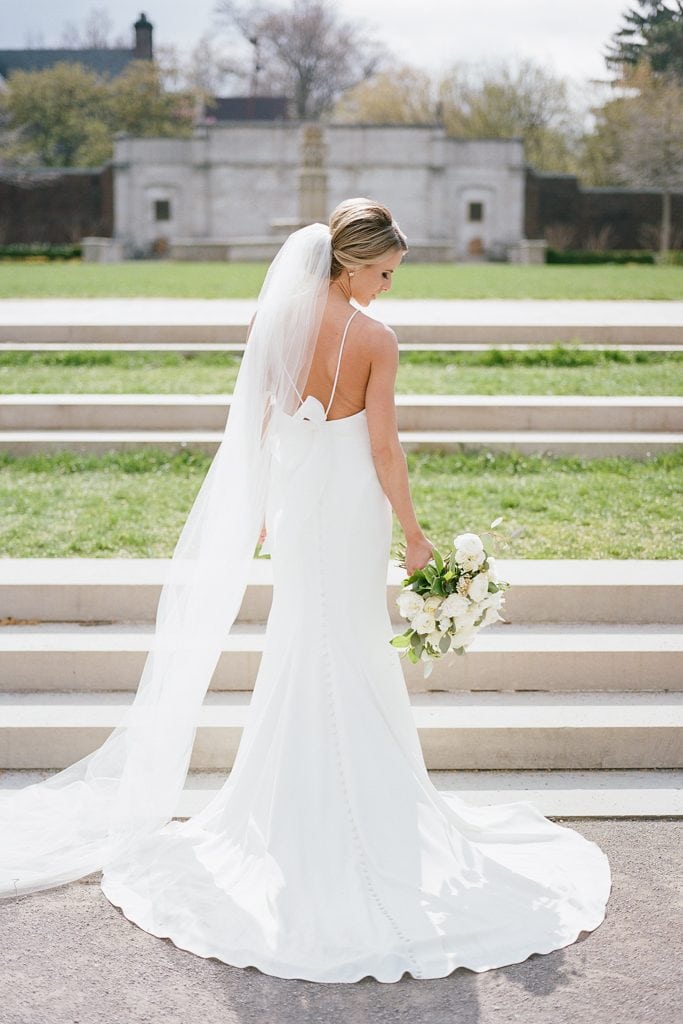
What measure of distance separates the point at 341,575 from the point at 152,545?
2.89 meters

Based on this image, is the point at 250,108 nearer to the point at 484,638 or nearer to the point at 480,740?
the point at 484,638

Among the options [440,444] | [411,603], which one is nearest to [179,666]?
[411,603]

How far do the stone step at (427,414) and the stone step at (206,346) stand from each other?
7.14ft

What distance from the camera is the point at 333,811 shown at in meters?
3.67

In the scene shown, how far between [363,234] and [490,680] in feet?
8.19

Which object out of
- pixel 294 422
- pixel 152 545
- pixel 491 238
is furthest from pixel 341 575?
pixel 491 238

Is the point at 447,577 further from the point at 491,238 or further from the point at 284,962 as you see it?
the point at 491,238

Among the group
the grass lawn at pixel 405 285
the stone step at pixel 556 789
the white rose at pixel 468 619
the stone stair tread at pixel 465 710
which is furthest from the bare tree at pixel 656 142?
the white rose at pixel 468 619

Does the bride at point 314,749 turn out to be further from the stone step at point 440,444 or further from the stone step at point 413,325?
the stone step at point 413,325

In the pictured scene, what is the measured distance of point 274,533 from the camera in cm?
385

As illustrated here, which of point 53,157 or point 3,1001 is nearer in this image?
point 3,1001

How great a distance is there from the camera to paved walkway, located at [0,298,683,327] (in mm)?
11672

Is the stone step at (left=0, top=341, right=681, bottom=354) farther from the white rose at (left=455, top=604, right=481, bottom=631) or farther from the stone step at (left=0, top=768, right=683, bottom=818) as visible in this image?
the white rose at (left=455, top=604, right=481, bottom=631)

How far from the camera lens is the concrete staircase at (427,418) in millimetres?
8516
